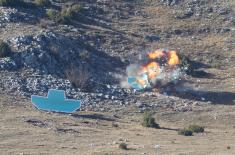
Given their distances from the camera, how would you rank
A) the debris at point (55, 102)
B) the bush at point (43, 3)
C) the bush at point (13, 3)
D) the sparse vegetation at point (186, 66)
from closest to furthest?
the debris at point (55, 102) → the sparse vegetation at point (186, 66) → the bush at point (13, 3) → the bush at point (43, 3)

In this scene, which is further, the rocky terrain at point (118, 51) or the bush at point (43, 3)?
the bush at point (43, 3)

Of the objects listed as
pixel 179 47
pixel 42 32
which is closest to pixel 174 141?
pixel 42 32

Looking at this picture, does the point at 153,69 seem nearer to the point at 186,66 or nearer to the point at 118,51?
the point at 186,66

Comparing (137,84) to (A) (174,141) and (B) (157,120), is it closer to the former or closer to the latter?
(B) (157,120)

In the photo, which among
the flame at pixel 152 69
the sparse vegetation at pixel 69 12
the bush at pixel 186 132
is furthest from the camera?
the sparse vegetation at pixel 69 12

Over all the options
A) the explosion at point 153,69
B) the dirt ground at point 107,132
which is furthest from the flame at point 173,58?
the dirt ground at point 107,132

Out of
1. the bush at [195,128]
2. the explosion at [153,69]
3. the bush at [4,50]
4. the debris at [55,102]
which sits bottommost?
the bush at [195,128]

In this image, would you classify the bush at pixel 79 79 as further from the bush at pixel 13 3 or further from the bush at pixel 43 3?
the bush at pixel 43 3
